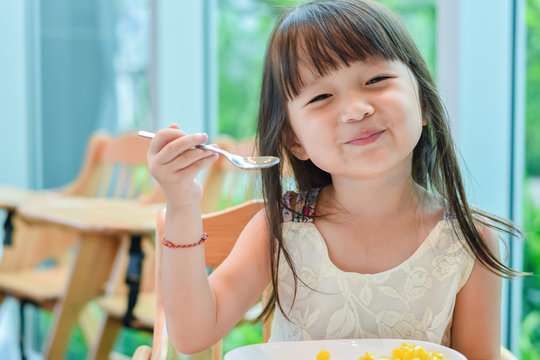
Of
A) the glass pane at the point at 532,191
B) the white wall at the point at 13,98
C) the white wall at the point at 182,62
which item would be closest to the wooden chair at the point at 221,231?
the glass pane at the point at 532,191

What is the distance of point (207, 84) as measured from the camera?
8.75 ft

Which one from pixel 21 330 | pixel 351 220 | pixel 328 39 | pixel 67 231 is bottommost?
pixel 21 330

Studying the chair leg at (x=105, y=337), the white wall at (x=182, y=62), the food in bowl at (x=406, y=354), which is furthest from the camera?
the white wall at (x=182, y=62)

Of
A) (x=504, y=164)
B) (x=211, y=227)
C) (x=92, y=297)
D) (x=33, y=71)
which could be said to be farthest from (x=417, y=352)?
(x=33, y=71)

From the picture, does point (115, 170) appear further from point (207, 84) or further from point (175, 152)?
point (175, 152)

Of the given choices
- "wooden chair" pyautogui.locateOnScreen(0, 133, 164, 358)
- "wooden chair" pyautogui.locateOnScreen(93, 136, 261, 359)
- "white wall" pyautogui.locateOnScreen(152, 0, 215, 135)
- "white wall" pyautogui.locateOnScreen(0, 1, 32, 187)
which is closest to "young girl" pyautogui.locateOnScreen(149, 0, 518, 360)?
"wooden chair" pyautogui.locateOnScreen(93, 136, 261, 359)

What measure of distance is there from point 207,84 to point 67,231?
0.80 metres

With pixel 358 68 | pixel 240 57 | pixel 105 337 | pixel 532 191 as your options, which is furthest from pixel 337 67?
pixel 240 57

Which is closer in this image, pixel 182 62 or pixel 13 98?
pixel 182 62

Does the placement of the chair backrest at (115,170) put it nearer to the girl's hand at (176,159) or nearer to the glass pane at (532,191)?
the glass pane at (532,191)

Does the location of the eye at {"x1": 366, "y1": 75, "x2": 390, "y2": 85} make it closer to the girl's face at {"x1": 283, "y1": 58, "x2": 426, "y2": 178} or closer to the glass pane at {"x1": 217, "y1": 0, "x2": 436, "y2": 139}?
the girl's face at {"x1": 283, "y1": 58, "x2": 426, "y2": 178}

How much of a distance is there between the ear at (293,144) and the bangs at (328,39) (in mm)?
74

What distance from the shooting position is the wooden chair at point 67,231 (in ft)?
7.49

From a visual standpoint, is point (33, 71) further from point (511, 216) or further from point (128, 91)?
point (511, 216)
